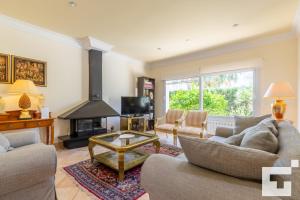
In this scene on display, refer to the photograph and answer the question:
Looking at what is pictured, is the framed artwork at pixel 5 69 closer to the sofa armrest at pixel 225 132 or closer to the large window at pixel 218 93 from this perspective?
the sofa armrest at pixel 225 132

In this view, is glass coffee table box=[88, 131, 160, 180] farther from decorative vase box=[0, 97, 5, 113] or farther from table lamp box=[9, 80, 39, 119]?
decorative vase box=[0, 97, 5, 113]

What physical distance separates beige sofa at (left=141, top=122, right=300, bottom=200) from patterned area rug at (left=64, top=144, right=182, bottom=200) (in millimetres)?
806

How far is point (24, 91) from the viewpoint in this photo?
2729 mm

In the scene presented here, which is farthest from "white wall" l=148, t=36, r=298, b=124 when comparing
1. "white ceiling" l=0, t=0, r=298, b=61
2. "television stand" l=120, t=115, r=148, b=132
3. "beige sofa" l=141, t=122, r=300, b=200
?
"beige sofa" l=141, t=122, r=300, b=200

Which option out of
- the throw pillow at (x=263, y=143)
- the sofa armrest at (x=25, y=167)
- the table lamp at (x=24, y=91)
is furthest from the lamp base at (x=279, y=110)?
the table lamp at (x=24, y=91)

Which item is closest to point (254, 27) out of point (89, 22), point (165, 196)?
point (89, 22)

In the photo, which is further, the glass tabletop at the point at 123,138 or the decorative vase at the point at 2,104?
the decorative vase at the point at 2,104

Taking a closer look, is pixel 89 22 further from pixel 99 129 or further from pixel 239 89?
pixel 239 89

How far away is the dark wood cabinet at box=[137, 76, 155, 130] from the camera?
538 cm

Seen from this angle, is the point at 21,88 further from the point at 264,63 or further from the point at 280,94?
the point at 264,63

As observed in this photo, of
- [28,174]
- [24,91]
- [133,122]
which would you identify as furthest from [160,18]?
[133,122]

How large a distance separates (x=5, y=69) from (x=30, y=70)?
0.39 metres

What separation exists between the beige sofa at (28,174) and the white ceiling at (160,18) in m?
2.26

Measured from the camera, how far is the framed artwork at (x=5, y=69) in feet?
9.36
